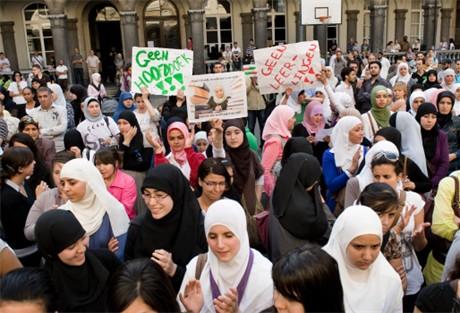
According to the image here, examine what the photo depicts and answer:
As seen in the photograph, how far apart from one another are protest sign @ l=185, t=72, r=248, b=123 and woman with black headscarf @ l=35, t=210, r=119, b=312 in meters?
2.74

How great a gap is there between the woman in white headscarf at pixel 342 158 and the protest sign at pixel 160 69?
2.20m

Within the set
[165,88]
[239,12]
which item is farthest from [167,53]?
[239,12]

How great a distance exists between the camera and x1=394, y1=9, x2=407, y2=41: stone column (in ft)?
72.3

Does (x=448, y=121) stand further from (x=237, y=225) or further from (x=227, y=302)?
(x=227, y=302)

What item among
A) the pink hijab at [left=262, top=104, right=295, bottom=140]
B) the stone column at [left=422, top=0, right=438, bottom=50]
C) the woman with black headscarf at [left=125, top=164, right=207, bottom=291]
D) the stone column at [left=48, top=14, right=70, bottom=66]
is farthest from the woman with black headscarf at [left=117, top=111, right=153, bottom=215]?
the stone column at [left=422, top=0, right=438, bottom=50]

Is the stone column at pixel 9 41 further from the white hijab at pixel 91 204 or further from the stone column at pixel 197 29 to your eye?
the white hijab at pixel 91 204

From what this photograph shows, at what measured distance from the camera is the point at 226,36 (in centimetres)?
2073

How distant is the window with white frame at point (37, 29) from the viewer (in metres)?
19.0

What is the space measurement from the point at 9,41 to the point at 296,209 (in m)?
18.1

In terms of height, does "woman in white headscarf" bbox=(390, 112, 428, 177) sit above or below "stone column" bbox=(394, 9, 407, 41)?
below

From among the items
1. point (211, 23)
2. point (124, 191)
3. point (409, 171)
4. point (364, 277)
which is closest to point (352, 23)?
point (211, 23)

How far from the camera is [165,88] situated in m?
5.82

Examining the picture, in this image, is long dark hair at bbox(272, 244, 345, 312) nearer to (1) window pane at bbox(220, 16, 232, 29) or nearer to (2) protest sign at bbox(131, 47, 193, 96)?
(2) protest sign at bbox(131, 47, 193, 96)

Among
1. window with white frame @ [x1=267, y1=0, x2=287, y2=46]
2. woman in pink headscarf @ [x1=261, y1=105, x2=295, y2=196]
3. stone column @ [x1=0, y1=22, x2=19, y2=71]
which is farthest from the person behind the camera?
window with white frame @ [x1=267, y1=0, x2=287, y2=46]
